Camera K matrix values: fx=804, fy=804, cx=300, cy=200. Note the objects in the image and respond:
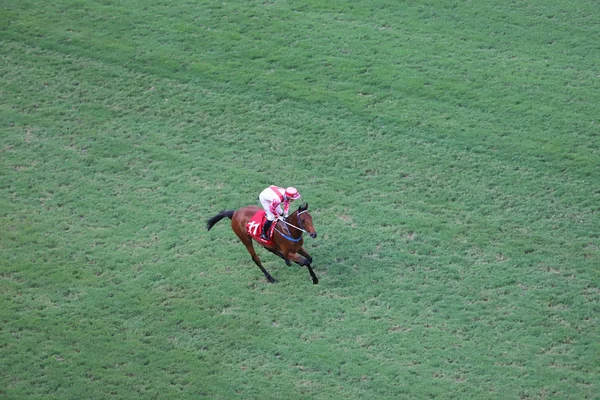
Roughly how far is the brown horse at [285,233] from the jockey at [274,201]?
0.14m

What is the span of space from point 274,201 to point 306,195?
2309mm

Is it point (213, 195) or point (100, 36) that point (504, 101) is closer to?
point (213, 195)

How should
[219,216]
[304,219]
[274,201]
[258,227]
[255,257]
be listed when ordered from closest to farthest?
[304,219], [274,201], [258,227], [255,257], [219,216]

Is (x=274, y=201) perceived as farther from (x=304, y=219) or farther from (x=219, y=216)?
(x=219, y=216)

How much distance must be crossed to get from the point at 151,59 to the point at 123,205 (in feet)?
15.4

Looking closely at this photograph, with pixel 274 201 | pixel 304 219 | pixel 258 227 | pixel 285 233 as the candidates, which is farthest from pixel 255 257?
pixel 304 219

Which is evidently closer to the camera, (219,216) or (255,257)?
(255,257)

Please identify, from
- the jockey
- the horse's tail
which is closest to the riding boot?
the jockey

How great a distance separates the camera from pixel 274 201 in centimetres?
1234

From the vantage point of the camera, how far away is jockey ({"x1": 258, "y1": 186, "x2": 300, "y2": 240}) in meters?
12.3

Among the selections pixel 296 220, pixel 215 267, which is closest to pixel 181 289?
pixel 215 267

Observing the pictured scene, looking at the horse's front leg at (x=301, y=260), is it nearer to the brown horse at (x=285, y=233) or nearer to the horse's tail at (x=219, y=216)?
the brown horse at (x=285, y=233)

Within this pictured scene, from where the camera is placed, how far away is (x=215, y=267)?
13.4 metres

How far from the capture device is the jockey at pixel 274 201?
40.5ft
